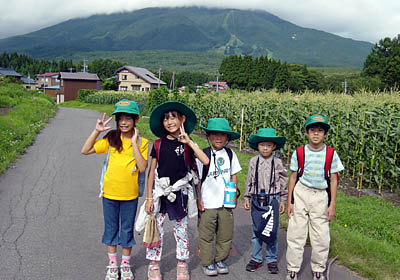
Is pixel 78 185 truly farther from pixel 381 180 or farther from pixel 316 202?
pixel 381 180

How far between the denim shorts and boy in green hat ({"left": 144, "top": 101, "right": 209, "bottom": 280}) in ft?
0.72

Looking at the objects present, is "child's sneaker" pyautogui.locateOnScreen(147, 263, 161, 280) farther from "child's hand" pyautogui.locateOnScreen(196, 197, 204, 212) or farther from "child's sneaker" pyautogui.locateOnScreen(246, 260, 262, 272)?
"child's sneaker" pyautogui.locateOnScreen(246, 260, 262, 272)

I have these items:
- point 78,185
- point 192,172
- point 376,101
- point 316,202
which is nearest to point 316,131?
point 316,202

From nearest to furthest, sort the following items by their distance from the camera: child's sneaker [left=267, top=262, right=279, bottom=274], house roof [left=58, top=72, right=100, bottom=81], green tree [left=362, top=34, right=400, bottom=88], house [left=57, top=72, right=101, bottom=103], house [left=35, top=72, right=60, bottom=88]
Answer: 1. child's sneaker [left=267, top=262, right=279, bottom=274]
2. green tree [left=362, top=34, right=400, bottom=88]
3. house roof [left=58, top=72, right=100, bottom=81]
4. house [left=57, top=72, right=101, bottom=103]
5. house [left=35, top=72, right=60, bottom=88]

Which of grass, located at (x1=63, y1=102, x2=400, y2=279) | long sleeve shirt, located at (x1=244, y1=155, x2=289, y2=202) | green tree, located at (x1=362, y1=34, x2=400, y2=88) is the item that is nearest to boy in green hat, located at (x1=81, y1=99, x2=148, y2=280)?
long sleeve shirt, located at (x1=244, y1=155, x2=289, y2=202)

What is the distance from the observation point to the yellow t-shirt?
3770 millimetres

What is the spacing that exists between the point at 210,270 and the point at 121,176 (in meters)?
1.34

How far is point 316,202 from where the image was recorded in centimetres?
384

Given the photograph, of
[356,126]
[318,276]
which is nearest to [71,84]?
[356,126]

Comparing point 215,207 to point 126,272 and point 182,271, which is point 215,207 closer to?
point 182,271

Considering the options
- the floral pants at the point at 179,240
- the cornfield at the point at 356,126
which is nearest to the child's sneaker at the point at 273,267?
the floral pants at the point at 179,240

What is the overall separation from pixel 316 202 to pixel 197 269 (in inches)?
57.0

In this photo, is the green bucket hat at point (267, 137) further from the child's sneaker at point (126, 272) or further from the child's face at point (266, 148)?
the child's sneaker at point (126, 272)

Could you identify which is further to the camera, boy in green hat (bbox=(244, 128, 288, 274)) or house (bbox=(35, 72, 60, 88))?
house (bbox=(35, 72, 60, 88))
